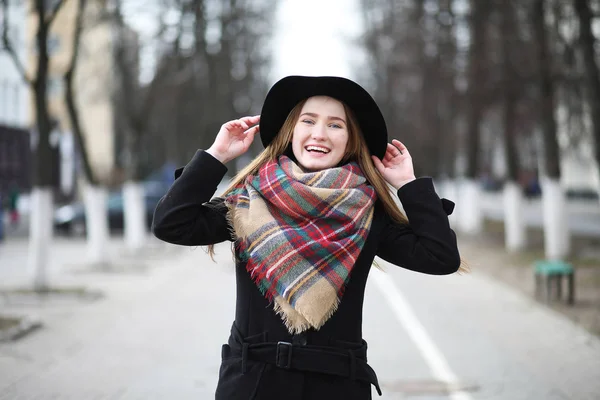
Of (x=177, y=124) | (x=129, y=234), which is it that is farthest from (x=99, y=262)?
(x=177, y=124)

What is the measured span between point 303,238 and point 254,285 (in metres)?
0.26

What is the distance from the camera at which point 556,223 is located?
17938 mm

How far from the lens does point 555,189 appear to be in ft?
59.8

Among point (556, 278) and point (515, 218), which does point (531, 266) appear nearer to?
point (515, 218)

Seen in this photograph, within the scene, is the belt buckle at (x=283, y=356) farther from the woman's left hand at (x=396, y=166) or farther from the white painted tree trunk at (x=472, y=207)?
the white painted tree trunk at (x=472, y=207)

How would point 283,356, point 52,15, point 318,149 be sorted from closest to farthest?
point 283,356
point 318,149
point 52,15

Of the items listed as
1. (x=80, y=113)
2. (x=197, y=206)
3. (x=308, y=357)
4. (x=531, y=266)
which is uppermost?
(x=80, y=113)

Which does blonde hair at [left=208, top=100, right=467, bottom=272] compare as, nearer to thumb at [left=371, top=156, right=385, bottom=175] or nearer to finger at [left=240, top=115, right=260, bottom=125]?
thumb at [left=371, top=156, right=385, bottom=175]

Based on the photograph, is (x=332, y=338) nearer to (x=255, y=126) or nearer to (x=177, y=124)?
(x=255, y=126)

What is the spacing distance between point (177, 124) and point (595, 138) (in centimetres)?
2324

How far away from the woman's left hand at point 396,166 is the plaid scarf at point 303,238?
258mm

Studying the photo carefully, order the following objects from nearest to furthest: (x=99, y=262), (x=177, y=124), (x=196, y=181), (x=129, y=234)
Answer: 1. (x=196, y=181)
2. (x=99, y=262)
3. (x=129, y=234)
4. (x=177, y=124)

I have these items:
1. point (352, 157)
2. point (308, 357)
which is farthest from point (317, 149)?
point (308, 357)

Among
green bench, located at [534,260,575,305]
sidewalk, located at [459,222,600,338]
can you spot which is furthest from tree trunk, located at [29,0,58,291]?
green bench, located at [534,260,575,305]
